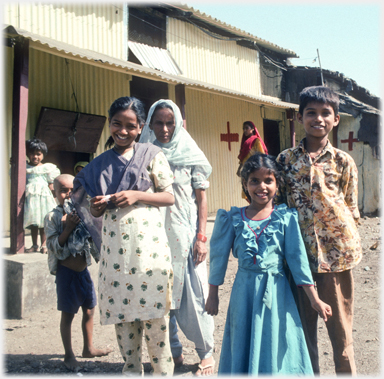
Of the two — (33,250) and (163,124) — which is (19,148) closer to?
(33,250)

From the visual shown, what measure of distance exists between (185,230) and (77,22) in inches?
228

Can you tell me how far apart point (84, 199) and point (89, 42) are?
569cm

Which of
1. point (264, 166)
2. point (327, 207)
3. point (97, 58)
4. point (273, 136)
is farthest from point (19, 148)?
point (273, 136)

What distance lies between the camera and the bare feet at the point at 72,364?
2.60 meters

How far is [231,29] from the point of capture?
10.3 metres

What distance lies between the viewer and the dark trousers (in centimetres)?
202

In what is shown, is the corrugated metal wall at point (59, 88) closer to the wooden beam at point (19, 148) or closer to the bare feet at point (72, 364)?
the wooden beam at point (19, 148)

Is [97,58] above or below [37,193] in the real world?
above

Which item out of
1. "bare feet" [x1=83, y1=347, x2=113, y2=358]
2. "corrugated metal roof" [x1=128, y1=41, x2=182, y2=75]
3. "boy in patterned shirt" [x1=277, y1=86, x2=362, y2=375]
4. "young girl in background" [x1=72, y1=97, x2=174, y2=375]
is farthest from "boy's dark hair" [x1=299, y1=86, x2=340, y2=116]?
"corrugated metal roof" [x1=128, y1=41, x2=182, y2=75]

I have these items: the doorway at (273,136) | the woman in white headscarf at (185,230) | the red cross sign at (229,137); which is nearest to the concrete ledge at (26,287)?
the woman in white headscarf at (185,230)

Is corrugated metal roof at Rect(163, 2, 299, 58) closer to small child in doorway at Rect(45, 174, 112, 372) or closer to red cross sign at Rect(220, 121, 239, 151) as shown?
red cross sign at Rect(220, 121, 239, 151)

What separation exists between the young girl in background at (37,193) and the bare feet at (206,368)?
2.41m

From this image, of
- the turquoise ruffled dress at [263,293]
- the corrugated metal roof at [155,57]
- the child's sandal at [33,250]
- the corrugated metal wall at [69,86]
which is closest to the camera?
the turquoise ruffled dress at [263,293]

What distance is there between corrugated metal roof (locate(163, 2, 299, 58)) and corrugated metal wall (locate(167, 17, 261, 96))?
33 centimetres
